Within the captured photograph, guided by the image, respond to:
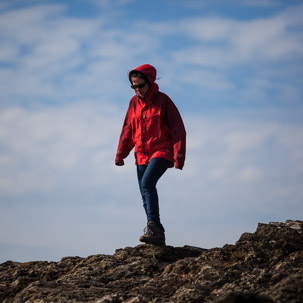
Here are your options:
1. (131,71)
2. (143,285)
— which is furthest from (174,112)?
(143,285)

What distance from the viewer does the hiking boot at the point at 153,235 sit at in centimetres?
774

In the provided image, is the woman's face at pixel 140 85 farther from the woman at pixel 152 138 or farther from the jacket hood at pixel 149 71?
the jacket hood at pixel 149 71

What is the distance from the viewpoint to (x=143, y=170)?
8.34 meters

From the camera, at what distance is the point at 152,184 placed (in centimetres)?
794

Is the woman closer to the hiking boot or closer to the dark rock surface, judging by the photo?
the hiking boot

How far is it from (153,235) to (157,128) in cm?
177

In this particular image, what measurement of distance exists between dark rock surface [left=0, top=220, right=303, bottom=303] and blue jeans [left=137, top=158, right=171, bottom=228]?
1.90ft

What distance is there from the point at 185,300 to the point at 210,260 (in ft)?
5.02

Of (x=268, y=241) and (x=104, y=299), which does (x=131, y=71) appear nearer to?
(x=268, y=241)

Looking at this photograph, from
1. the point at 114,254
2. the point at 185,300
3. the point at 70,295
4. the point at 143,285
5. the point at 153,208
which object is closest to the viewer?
the point at 185,300

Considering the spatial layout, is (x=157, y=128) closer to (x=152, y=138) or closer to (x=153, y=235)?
(x=152, y=138)

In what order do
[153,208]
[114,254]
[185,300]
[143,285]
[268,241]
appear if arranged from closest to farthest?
[185,300]
[143,285]
[268,241]
[114,254]
[153,208]

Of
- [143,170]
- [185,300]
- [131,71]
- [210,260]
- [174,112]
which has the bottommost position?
[185,300]

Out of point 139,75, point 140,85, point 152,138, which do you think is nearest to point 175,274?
point 152,138
